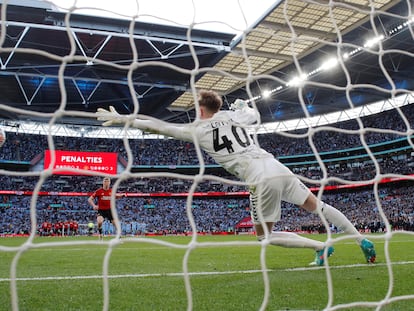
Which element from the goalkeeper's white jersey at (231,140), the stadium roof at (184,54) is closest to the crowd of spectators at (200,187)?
the stadium roof at (184,54)

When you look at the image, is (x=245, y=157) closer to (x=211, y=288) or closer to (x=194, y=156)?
(x=211, y=288)

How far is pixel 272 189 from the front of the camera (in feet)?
13.7

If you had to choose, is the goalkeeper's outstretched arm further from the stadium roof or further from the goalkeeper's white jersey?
the stadium roof

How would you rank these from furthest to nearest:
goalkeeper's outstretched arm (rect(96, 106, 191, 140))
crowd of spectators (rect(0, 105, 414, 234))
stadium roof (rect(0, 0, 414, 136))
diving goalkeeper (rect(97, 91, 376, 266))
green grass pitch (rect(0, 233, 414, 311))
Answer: crowd of spectators (rect(0, 105, 414, 234)), stadium roof (rect(0, 0, 414, 136)), diving goalkeeper (rect(97, 91, 376, 266)), green grass pitch (rect(0, 233, 414, 311)), goalkeeper's outstretched arm (rect(96, 106, 191, 140))

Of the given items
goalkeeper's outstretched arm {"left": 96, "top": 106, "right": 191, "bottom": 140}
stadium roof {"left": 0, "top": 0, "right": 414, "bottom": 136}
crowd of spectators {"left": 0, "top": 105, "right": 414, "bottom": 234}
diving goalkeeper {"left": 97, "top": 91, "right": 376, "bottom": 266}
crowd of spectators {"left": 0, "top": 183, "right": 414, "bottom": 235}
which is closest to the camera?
goalkeeper's outstretched arm {"left": 96, "top": 106, "right": 191, "bottom": 140}

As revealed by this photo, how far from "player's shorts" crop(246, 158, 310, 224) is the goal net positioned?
0.73 ft

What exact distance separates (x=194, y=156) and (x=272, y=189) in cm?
4360

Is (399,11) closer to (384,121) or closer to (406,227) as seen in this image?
(406,227)

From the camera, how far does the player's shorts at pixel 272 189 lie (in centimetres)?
407

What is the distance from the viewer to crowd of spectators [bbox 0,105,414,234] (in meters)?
36.9

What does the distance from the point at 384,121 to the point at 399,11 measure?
21.5 m

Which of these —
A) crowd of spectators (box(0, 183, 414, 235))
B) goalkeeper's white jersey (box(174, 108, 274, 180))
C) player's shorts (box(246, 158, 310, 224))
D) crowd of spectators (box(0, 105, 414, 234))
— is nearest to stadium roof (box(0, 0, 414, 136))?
crowd of spectators (box(0, 105, 414, 234))

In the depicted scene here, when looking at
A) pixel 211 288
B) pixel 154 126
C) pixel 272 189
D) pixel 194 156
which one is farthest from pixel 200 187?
pixel 154 126

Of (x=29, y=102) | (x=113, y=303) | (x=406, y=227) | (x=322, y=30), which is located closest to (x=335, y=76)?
(x=322, y=30)
